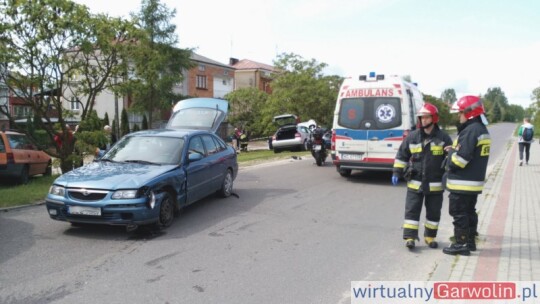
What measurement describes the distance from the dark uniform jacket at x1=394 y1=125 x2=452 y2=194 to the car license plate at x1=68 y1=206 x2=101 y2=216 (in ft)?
13.5

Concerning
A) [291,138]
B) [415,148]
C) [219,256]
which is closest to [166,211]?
[219,256]

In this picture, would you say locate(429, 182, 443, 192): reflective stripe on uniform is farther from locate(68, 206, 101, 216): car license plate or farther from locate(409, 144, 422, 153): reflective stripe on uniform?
locate(68, 206, 101, 216): car license plate

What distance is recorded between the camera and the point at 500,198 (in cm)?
A: 921

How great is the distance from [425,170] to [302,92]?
22.9m

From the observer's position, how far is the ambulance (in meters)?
11.1

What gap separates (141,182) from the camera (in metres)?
6.18

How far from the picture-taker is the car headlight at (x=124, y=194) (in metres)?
6.00

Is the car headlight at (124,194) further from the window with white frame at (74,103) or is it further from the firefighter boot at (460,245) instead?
the window with white frame at (74,103)

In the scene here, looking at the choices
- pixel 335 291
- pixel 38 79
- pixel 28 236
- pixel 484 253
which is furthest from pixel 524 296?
pixel 38 79

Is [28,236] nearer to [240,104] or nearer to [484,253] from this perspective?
[484,253]

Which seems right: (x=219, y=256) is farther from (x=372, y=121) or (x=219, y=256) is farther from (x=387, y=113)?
(x=387, y=113)

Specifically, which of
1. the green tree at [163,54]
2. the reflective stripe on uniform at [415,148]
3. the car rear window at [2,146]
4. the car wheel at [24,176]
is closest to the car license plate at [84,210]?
the reflective stripe on uniform at [415,148]

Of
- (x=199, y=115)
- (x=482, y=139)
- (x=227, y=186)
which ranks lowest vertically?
(x=227, y=186)

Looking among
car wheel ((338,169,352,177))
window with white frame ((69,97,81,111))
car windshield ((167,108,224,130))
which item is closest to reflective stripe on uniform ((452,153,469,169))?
car wheel ((338,169,352,177))
